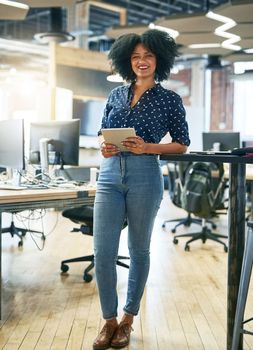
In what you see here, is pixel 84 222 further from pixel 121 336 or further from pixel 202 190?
pixel 202 190

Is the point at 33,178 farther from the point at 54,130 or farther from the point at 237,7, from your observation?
the point at 237,7

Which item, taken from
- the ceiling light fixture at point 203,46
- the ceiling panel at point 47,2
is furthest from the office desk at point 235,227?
the ceiling light fixture at point 203,46

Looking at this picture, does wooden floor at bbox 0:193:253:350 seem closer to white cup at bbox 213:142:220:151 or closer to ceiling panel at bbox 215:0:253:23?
white cup at bbox 213:142:220:151

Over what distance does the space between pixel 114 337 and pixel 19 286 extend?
128 cm

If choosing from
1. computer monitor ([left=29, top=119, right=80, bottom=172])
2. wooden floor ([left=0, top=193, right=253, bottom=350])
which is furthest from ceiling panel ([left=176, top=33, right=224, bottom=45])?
computer monitor ([left=29, top=119, right=80, bottom=172])

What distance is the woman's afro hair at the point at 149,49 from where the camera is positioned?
227 centimetres

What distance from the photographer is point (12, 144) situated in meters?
3.23

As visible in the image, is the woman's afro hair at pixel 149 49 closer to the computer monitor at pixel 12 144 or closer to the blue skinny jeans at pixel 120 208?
the blue skinny jeans at pixel 120 208

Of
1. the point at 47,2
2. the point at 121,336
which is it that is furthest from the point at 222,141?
the point at 121,336

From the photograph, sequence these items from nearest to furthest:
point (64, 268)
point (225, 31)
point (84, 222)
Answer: point (84, 222)
point (64, 268)
point (225, 31)

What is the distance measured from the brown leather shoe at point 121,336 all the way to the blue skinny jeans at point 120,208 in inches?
4.1

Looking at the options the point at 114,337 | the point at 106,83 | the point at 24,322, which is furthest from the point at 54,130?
the point at 106,83

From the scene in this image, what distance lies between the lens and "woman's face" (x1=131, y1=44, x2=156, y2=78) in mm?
2279

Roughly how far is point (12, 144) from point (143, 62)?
4.44 ft
